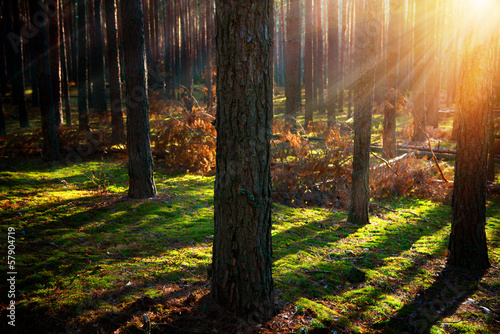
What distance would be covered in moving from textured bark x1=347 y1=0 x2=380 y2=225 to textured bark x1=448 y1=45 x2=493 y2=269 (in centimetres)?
152

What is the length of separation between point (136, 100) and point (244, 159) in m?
4.61

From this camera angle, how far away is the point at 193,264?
457 cm

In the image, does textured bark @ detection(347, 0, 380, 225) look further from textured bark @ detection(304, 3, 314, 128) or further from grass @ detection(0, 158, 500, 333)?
textured bark @ detection(304, 3, 314, 128)

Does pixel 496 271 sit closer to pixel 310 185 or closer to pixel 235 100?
pixel 310 185

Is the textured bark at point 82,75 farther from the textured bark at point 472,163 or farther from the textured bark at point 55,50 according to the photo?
the textured bark at point 472,163

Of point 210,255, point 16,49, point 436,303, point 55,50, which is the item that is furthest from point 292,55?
point 16,49

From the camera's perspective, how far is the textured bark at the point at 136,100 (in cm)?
682

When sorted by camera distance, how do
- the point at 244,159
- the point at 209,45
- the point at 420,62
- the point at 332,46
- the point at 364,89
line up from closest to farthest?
the point at 244,159 < the point at 364,89 < the point at 420,62 < the point at 332,46 < the point at 209,45

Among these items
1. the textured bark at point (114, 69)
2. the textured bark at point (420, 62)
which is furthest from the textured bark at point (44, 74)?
the textured bark at point (420, 62)

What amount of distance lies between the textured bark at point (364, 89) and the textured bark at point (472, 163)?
1519 millimetres

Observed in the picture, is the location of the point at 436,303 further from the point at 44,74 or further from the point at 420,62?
the point at 420,62

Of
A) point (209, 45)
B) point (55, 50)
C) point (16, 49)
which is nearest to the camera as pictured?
point (55, 50)

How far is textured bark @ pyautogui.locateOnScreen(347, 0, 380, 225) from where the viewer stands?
591cm

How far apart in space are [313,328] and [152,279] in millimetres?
2067
